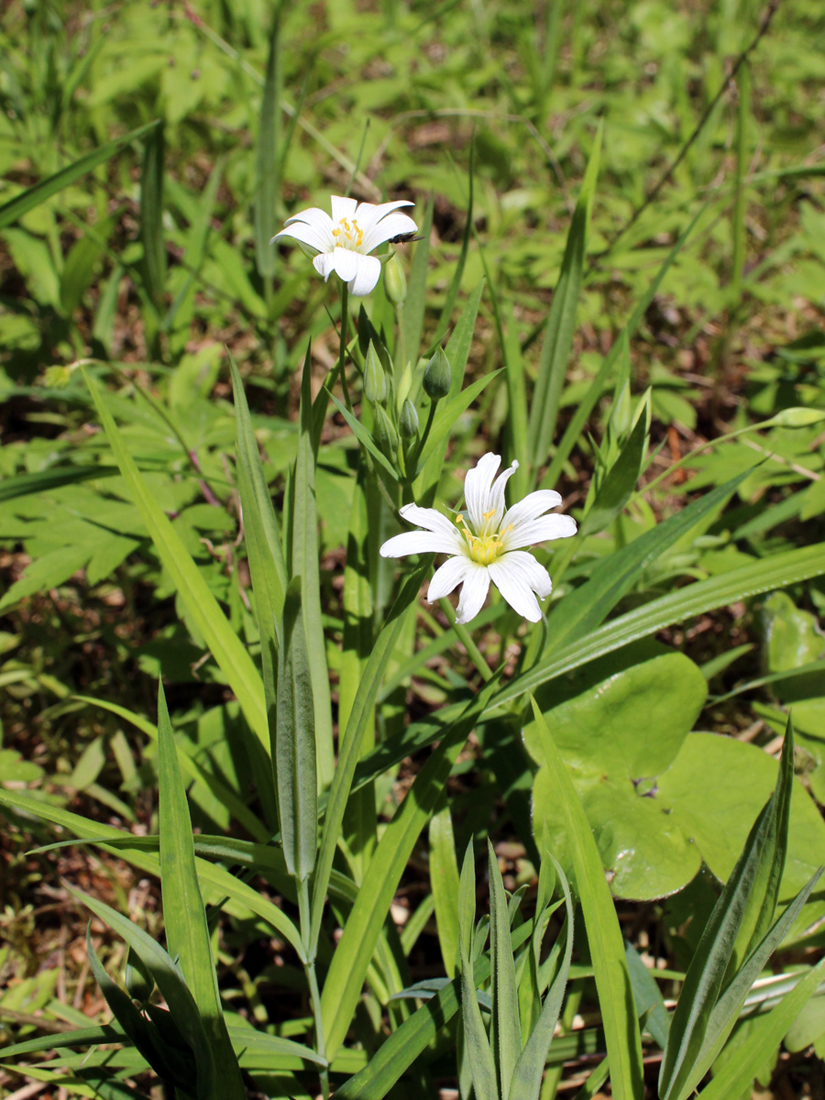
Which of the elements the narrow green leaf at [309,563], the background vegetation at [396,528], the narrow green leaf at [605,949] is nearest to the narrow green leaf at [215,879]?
the background vegetation at [396,528]

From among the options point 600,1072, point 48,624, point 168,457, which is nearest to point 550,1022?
point 600,1072

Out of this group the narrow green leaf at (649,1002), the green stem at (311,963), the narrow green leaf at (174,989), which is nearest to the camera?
the narrow green leaf at (174,989)

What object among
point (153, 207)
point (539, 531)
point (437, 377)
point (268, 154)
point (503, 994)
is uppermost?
point (268, 154)

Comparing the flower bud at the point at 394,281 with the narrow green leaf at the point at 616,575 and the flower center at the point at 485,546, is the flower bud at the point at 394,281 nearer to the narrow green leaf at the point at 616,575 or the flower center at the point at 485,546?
the flower center at the point at 485,546

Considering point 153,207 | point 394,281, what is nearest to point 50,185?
point 153,207

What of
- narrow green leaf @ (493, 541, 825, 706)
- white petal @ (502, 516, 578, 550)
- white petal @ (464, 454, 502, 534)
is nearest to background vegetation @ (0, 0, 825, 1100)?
narrow green leaf @ (493, 541, 825, 706)

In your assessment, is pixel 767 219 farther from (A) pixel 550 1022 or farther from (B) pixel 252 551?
(A) pixel 550 1022

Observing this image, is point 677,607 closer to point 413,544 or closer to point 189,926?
point 413,544
